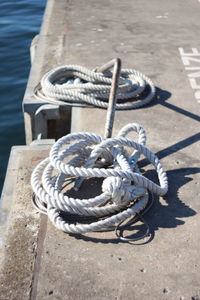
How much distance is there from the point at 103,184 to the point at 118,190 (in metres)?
0.10

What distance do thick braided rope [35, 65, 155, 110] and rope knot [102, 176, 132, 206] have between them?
1.28m

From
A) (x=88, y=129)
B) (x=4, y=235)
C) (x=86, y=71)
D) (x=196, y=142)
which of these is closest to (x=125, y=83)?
(x=86, y=71)

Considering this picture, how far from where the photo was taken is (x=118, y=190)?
2.53 meters

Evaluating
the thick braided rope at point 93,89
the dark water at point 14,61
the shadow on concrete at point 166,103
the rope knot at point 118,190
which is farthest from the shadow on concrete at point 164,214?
the dark water at point 14,61

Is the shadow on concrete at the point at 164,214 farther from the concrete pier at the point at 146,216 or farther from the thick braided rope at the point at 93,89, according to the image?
the thick braided rope at the point at 93,89

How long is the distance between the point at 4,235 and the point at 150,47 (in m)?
3.02

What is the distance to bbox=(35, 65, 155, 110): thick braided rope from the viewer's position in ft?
12.5

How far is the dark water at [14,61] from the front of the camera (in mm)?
5551

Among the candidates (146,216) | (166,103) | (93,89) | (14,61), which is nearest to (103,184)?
(146,216)

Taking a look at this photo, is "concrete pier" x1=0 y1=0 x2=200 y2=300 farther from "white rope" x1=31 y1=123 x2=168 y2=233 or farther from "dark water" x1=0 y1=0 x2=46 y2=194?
"dark water" x1=0 y1=0 x2=46 y2=194

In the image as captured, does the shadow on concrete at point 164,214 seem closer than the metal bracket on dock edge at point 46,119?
Yes

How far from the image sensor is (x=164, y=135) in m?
3.48

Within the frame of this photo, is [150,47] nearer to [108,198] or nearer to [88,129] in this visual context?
[88,129]

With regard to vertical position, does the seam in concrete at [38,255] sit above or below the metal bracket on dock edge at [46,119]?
above
